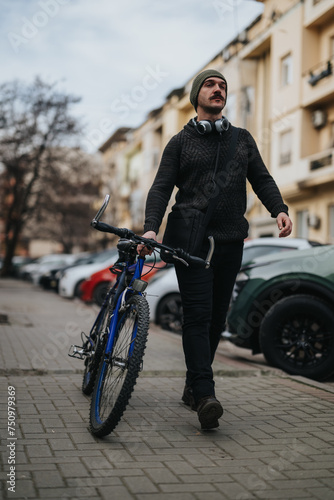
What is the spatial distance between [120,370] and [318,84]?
22.6m

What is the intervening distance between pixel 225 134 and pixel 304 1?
23365 mm

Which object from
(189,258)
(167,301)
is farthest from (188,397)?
(167,301)

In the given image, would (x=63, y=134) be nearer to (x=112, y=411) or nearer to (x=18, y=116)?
(x=18, y=116)

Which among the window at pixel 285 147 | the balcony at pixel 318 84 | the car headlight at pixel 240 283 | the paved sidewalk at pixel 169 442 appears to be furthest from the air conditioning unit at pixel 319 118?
the paved sidewalk at pixel 169 442

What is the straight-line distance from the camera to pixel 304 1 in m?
25.8

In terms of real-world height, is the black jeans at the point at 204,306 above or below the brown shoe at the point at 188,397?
above

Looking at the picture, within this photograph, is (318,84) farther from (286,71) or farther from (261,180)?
(261,180)

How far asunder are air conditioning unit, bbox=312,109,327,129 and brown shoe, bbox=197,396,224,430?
2225cm

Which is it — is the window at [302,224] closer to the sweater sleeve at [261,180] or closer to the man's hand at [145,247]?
the sweater sleeve at [261,180]

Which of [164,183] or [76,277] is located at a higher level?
[164,183]

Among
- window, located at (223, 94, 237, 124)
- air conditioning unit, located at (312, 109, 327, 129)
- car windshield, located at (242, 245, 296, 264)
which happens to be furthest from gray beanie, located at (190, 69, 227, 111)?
window, located at (223, 94, 237, 124)

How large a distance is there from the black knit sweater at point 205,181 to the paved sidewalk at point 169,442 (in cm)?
128

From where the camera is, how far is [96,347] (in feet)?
15.3

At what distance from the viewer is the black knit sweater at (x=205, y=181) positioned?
14.8 feet
